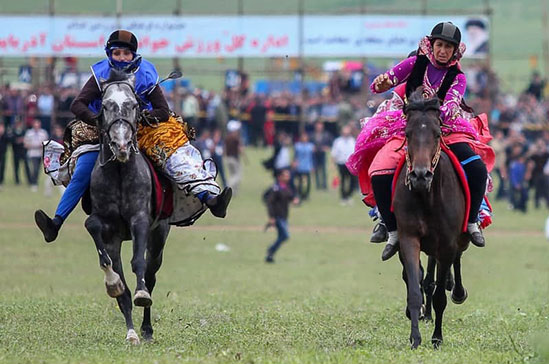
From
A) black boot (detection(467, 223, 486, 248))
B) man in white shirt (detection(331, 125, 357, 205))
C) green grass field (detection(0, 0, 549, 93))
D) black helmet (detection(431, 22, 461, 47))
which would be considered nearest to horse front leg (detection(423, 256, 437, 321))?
black boot (detection(467, 223, 486, 248))

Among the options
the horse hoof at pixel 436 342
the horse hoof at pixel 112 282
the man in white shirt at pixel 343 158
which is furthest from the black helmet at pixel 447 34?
the man in white shirt at pixel 343 158

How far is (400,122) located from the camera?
11.6 metres

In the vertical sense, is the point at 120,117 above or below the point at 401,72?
below

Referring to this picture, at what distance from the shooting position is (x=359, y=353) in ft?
31.7

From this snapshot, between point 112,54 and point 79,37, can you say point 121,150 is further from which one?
point 79,37

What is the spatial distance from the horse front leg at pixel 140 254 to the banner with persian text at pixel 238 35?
32.2 meters

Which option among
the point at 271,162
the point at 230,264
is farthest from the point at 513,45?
the point at 230,264

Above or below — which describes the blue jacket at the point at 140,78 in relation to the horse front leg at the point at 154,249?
above

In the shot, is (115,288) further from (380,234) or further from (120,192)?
(380,234)

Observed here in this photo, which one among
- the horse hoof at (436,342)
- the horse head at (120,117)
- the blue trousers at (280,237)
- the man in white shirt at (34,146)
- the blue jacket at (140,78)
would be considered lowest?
the blue trousers at (280,237)

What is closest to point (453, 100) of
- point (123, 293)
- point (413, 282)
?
point (413, 282)

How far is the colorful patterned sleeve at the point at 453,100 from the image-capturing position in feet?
37.5

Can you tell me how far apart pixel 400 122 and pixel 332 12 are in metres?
33.1

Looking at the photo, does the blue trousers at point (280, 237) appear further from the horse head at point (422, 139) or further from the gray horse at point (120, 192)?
the horse head at point (422, 139)
